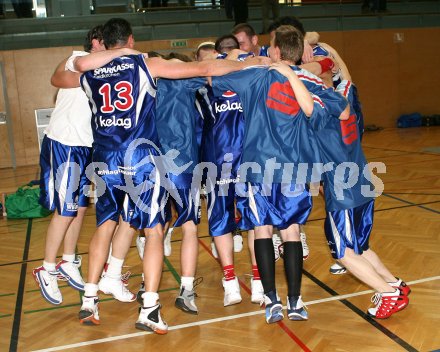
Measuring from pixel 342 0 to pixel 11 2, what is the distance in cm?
913

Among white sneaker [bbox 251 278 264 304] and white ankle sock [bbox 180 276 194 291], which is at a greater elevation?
white ankle sock [bbox 180 276 194 291]

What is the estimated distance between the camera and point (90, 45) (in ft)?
14.6

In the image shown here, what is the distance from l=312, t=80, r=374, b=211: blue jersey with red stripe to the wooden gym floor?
84 cm

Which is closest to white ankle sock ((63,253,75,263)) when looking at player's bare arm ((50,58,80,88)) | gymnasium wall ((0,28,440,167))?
player's bare arm ((50,58,80,88))

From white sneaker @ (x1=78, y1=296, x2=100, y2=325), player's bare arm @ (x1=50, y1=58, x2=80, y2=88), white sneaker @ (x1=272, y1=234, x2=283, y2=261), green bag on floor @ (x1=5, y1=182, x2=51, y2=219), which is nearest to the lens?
white sneaker @ (x1=78, y1=296, x2=100, y2=325)

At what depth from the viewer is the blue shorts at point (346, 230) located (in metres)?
3.81

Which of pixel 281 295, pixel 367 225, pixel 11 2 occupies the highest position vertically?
pixel 11 2

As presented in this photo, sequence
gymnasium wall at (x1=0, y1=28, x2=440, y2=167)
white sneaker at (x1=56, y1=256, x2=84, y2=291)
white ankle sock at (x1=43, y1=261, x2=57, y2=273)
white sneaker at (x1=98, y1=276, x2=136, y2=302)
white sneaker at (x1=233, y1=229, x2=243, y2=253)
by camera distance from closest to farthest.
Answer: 1. white sneaker at (x1=98, y1=276, x2=136, y2=302)
2. white ankle sock at (x1=43, y1=261, x2=57, y2=273)
3. white sneaker at (x1=56, y1=256, x2=84, y2=291)
4. white sneaker at (x1=233, y1=229, x2=243, y2=253)
5. gymnasium wall at (x1=0, y1=28, x2=440, y2=167)

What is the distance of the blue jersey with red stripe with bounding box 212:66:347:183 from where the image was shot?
369cm

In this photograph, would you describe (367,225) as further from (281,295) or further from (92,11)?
(92,11)

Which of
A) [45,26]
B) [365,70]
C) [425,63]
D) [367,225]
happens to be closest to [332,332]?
[367,225]

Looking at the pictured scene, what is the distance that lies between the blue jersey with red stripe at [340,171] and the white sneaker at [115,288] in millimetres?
1778

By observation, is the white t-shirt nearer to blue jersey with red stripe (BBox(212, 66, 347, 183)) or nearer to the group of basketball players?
the group of basketball players

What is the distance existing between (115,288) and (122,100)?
155cm
